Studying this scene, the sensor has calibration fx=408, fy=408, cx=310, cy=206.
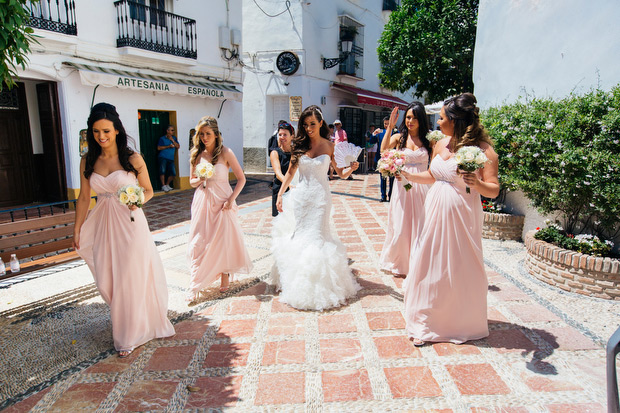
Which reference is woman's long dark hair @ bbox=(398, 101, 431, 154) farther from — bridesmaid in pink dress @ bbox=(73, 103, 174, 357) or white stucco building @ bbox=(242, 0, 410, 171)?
white stucco building @ bbox=(242, 0, 410, 171)

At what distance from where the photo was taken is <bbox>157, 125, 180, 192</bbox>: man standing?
12312 millimetres

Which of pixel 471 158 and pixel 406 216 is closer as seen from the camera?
pixel 471 158

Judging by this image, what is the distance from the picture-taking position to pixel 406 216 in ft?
16.4

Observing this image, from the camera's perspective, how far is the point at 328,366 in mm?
3203

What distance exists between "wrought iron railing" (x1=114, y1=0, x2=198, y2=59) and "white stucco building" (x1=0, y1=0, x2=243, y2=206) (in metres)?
0.03

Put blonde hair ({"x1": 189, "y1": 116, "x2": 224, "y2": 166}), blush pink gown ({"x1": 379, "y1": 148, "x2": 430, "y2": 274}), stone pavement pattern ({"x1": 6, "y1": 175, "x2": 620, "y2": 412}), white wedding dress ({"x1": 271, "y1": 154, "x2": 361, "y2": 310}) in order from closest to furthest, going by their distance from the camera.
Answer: stone pavement pattern ({"x1": 6, "y1": 175, "x2": 620, "y2": 412}) → white wedding dress ({"x1": 271, "y1": 154, "x2": 361, "y2": 310}) → blonde hair ({"x1": 189, "y1": 116, "x2": 224, "y2": 166}) → blush pink gown ({"x1": 379, "y1": 148, "x2": 430, "y2": 274})

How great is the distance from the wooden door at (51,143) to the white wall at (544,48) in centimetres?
970

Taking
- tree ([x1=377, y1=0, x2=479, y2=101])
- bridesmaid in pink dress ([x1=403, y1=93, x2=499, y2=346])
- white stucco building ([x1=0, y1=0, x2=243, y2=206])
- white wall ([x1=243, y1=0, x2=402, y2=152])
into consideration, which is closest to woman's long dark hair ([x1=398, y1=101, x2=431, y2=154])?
bridesmaid in pink dress ([x1=403, y1=93, x2=499, y2=346])

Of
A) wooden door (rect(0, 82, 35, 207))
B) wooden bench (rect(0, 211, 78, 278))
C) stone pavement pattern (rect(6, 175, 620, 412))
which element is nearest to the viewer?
stone pavement pattern (rect(6, 175, 620, 412))

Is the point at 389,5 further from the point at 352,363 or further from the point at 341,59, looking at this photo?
the point at 352,363

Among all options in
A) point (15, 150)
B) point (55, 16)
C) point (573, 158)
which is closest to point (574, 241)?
point (573, 158)

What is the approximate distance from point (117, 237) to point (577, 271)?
4.81 meters

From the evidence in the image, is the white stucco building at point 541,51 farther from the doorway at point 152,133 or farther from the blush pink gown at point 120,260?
the doorway at point 152,133

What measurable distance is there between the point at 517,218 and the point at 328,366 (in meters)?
4.87
